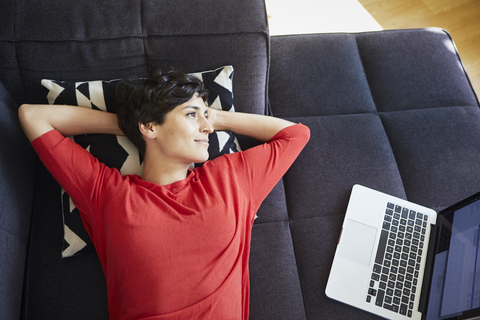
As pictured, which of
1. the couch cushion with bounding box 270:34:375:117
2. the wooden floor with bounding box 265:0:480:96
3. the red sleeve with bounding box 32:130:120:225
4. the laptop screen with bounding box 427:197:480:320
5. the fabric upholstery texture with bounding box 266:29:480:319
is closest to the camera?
the laptop screen with bounding box 427:197:480:320

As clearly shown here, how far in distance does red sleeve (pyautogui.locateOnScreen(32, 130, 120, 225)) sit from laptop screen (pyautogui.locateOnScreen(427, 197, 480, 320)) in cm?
137

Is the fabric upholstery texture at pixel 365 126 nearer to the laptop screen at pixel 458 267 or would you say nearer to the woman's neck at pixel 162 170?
the laptop screen at pixel 458 267

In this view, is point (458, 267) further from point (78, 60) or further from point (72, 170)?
point (78, 60)

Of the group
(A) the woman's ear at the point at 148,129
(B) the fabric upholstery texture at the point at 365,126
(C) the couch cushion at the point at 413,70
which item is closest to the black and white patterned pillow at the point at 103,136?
(A) the woman's ear at the point at 148,129

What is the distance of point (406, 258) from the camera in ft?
4.56

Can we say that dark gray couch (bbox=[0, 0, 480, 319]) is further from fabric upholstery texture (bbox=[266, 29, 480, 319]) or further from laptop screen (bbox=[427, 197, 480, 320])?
laptop screen (bbox=[427, 197, 480, 320])

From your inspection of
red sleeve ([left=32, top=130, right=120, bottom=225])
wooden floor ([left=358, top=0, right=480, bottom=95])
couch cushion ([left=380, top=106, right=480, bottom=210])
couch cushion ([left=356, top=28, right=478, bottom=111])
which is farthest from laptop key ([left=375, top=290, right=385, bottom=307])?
wooden floor ([left=358, top=0, right=480, bottom=95])

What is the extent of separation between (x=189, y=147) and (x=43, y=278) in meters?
0.80

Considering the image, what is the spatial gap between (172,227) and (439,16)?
2823 mm

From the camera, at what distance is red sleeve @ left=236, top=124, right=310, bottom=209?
1.39m

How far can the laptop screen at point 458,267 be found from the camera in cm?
111

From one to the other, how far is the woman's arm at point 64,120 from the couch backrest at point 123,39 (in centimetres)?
17

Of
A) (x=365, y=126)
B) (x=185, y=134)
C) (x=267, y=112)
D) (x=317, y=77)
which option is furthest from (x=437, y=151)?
(x=185, y=134)

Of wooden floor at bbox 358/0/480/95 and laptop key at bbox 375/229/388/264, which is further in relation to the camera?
wooden floor at bbox 358/0/480/95
